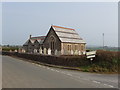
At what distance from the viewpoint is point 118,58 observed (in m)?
13.2

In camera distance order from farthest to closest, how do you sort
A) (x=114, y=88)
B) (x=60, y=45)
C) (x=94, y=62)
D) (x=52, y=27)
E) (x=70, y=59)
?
(x=52, y=27), (x=60, y=45), (x=70, y=59), (x=94, y=62), (x=114, y=88)

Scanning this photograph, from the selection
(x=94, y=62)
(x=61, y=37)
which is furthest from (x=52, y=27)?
(x=94, y=62)

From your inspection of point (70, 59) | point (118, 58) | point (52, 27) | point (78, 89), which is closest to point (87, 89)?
point (78, 89)

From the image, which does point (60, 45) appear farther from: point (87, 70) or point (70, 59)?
point (87, 70)

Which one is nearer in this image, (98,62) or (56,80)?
(56,80)

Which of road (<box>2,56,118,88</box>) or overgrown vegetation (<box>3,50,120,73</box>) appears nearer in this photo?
road (<box>2,56,118,88</box>)

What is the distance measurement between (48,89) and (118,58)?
9537 millimetres

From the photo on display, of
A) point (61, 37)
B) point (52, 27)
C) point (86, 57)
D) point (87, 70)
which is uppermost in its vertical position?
point (52, 27)

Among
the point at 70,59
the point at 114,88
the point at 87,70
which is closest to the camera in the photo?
the point at 114,88

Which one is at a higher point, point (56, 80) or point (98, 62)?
point (98, 62)

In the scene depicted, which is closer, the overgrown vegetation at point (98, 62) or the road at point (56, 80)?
the road at point (56, 80)

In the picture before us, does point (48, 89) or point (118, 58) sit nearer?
point (48, 89)

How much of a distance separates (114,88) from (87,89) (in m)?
1.74

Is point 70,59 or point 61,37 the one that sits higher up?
point 61,37
